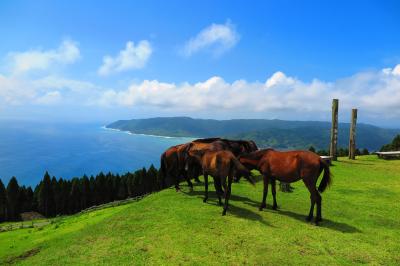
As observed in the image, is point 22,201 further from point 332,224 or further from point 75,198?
point 332,224

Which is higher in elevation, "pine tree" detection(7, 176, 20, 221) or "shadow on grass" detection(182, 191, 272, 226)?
"shadow on grass" detection(182, 191, 272, 226)

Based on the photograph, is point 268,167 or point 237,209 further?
point 237,209

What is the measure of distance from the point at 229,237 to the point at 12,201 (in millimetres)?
81734

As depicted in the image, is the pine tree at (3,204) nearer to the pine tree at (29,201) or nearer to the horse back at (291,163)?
the pine tree at (29,201)

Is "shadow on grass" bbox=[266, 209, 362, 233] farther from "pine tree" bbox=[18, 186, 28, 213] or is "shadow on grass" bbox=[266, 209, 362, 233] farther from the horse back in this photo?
"pine tree" bbox=[18, 186, 28, 213]

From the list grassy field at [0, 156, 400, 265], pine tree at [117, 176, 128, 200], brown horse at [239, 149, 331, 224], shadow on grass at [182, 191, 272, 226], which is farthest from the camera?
pine tree at [117, 176, 128, 200]

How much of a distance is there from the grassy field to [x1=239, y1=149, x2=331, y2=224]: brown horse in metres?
1.49

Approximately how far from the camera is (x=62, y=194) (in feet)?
258

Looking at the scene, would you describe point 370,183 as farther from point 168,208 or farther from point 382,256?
point 168,208

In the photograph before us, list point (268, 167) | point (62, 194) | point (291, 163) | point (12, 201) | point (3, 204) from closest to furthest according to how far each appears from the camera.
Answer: point (291, 163) < point (268, 167) < point (3, 204) < point (12, 201) < point (62, 194)

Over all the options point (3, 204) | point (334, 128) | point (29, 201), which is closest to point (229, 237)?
point (334, 128)

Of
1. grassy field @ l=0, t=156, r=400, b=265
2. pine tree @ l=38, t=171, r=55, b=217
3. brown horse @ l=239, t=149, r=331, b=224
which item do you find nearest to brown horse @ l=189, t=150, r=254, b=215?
brown horse @ l=239, t=149, r=331, b=224

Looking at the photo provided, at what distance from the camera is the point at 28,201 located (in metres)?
78.9

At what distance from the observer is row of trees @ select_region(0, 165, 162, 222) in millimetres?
73688
